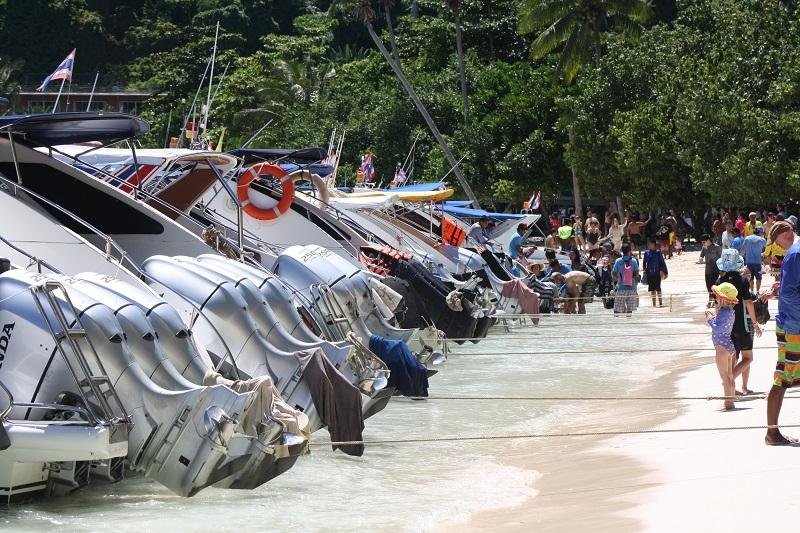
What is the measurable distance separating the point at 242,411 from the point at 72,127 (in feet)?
16.9

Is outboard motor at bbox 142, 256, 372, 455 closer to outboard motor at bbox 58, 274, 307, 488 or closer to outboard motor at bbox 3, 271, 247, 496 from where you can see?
outboard motor at bbox 58, 274, 307, 488

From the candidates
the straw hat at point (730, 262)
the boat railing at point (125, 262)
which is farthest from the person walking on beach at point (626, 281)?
the boat railing at point (125, 262)

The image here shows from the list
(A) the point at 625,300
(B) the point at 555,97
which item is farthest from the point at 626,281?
(B) the point at 555,97

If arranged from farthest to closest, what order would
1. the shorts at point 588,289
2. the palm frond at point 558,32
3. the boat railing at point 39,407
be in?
the palm frond at point 558,32
the shorts at point 588,289
the boat railing at point 39,407

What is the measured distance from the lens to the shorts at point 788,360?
1069 centimetres

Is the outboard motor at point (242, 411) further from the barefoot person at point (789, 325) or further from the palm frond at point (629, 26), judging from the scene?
the palm frond at point (629, 26)

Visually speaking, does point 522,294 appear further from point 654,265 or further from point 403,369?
point 403,369

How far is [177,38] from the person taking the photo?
92938mm

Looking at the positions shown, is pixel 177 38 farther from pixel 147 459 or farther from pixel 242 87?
pixel 147 459

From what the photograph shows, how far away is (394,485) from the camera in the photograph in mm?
12359

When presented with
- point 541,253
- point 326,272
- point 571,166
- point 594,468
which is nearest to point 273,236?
point 326,272

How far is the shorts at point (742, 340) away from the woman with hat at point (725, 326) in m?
0.07

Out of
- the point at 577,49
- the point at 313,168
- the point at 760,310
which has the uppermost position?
the point at 577,49

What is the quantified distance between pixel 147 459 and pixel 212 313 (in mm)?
2571
